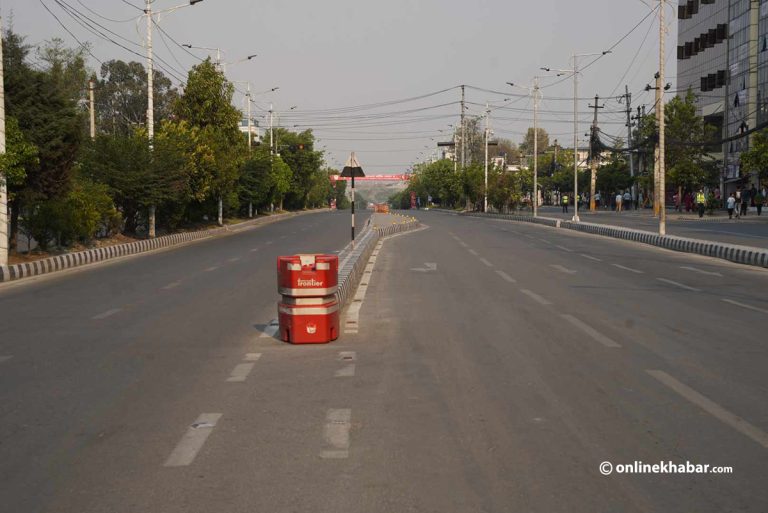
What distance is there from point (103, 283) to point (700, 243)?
1995cm

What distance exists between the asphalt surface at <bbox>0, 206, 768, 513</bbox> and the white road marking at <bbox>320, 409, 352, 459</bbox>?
24mm

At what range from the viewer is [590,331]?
11.8m

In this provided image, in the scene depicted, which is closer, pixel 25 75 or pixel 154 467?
pixel 154 467

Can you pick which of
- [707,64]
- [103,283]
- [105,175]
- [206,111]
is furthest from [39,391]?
[707,64]

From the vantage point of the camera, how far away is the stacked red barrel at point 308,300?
35.6 ft

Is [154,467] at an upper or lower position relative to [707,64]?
lower

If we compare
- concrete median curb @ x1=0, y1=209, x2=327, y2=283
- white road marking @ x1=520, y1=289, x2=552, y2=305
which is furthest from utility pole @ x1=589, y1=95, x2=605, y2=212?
white road marking @ x1=520, y1=289, x2=552, y2=305

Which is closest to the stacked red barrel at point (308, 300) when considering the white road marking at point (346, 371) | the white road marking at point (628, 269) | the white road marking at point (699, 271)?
the white road marking at point (346, 371)

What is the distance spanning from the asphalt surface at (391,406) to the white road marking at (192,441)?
23 mm

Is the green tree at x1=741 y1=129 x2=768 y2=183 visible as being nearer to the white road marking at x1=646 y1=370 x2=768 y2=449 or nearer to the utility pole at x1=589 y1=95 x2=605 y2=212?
the utility pole at x1=589 y1=95 x2=605 y2=212

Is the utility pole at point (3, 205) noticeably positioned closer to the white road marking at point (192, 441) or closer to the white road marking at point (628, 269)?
the white road marking at point (628, 269)

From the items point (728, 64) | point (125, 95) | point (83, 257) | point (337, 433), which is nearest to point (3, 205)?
point (83, 257)

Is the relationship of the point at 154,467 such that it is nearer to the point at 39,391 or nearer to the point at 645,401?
the point at 39,391

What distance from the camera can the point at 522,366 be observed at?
9250 millimetres
